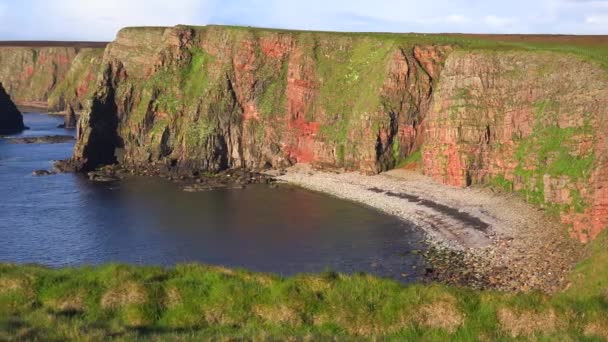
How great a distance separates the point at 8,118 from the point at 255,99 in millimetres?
89379

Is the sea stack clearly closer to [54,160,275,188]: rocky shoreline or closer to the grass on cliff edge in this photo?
[54,160,275,188]: rocky shoreline

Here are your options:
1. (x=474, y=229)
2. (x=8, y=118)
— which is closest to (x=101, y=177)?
(x=474, y=229)

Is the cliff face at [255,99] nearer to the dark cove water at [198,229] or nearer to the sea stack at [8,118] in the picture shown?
the dark cove water at [198,229]

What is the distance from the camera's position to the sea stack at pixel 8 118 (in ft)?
506

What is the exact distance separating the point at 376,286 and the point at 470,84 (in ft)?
177

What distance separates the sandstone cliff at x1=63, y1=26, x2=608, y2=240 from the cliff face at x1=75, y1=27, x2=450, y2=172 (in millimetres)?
185

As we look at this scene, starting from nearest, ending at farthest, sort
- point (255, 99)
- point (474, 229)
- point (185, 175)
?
point (474, 229), point (185, 175), point (255, 99)

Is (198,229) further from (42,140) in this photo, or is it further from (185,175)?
(42,140)

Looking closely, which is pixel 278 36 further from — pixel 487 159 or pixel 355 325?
pixel 355 325

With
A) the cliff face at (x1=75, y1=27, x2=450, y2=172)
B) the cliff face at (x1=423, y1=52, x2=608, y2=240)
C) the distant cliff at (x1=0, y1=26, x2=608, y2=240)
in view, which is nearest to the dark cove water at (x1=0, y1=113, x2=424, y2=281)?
the cliff face at (x1=75, y1=27, x2=450, y2=172)

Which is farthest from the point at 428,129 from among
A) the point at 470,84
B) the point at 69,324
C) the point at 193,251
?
the point at 69,324

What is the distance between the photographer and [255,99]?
95.9 metres

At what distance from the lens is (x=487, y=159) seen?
2741 inches

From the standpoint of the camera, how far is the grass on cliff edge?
19.8m
